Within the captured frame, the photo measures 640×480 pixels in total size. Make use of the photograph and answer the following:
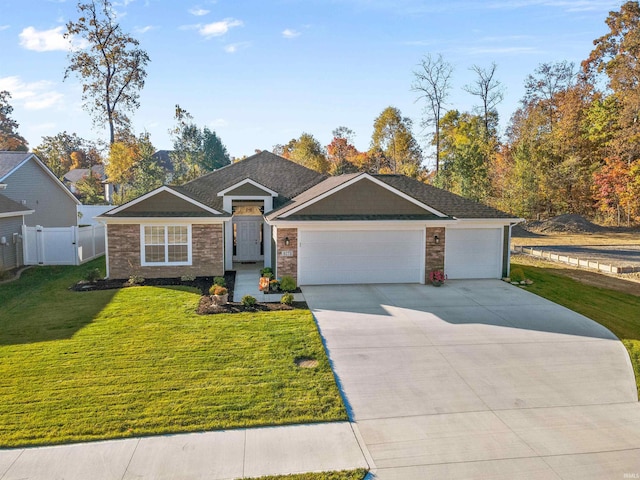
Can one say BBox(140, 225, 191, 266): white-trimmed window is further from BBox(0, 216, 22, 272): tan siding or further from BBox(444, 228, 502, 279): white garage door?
BBox(444, 228, 502, 279): white garage door

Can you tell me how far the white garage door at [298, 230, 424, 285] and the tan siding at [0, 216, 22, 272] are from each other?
12.5m

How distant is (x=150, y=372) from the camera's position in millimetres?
8211

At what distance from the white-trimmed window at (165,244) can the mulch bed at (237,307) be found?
400 centimetres

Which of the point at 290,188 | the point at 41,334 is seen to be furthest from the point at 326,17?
the point at 41,334

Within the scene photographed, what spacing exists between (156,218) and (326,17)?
1055 centimetres

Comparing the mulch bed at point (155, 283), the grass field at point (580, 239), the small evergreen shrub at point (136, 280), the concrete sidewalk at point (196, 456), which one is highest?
the grass field at point (580, 239)

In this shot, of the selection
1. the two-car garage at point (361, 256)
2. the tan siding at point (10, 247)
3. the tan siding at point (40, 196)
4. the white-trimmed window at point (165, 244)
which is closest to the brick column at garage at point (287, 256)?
Result: the two-car garage at point (361, 256)

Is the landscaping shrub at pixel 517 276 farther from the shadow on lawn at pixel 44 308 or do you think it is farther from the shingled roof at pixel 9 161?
the shingled roof at pixel 9 161

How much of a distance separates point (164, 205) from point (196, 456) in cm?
1196

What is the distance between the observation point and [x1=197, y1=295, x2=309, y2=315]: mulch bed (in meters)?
12.1

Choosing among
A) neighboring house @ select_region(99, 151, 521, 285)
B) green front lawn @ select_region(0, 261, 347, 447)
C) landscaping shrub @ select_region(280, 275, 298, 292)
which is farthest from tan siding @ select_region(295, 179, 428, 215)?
green front lawn @ select_region(0, 261, 347, 447)

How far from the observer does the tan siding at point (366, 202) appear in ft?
50.9

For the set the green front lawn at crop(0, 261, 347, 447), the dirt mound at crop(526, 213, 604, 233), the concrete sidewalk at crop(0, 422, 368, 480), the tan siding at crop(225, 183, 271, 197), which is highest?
the tan siding at crop(225, 183, 271, 197)

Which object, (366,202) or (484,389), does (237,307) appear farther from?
(484,389)
